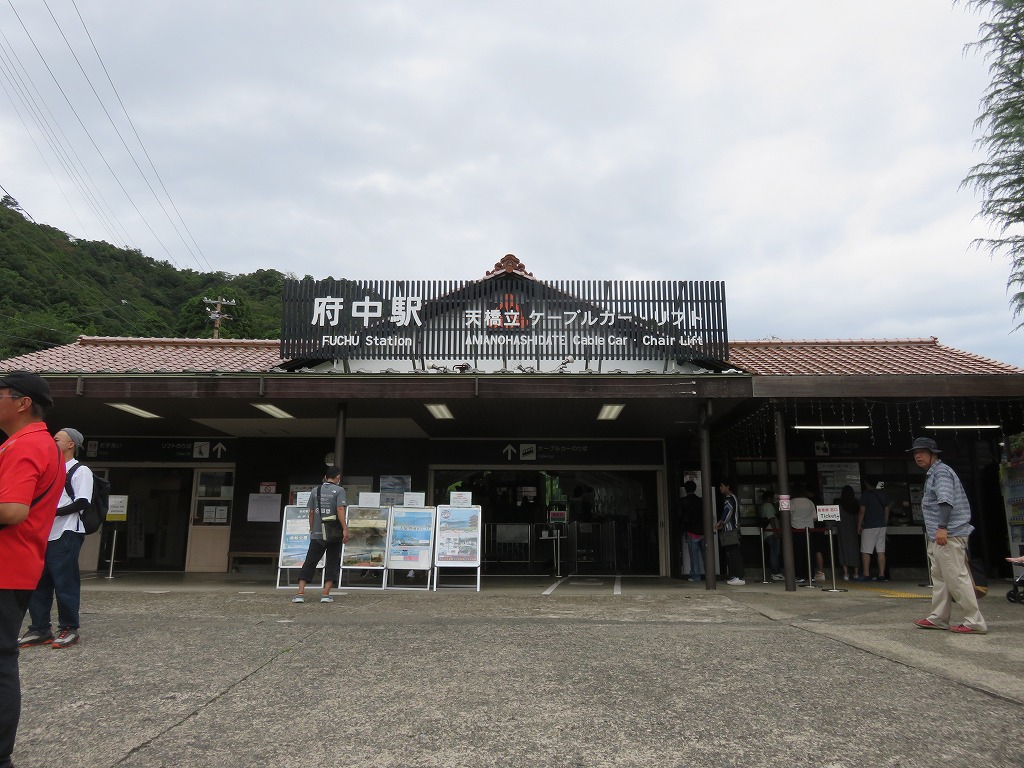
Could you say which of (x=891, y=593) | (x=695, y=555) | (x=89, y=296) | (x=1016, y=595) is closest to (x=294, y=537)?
(x=695, y=555)

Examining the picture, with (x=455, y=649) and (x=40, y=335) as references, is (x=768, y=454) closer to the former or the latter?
(x=455, y=649)

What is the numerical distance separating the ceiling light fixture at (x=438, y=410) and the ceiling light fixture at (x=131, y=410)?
4.58m

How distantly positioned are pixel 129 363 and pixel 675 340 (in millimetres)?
9382

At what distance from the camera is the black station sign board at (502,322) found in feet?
36.4

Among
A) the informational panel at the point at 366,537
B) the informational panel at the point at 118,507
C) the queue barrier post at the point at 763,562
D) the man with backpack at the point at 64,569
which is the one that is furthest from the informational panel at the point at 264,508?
the queue barrier post at the point at 763,562

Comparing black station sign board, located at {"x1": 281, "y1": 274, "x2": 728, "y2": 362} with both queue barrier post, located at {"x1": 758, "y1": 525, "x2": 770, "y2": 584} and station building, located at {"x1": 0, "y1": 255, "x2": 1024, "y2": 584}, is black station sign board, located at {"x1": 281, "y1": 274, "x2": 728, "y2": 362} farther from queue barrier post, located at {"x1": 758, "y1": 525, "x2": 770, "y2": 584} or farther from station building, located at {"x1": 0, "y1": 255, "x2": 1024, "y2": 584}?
queue barrier post, located at {"x1": 758, "y1": 525, "x2": 770, "y2": 584}

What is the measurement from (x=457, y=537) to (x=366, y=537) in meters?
1.30

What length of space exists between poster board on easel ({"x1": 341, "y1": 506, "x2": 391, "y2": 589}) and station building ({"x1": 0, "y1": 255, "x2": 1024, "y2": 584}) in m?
0.96

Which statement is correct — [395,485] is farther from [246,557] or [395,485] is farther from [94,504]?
[94,504]

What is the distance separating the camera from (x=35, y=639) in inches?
210

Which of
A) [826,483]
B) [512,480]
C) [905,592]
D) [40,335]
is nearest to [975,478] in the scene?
[826,483]

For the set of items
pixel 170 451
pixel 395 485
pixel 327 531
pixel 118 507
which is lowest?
pixel 327 531

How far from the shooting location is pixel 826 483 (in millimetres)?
13562

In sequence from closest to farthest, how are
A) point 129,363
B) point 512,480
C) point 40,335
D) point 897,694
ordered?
1. point 897,694
2. point 129,363
3. point 512,480
4. point 40,335
